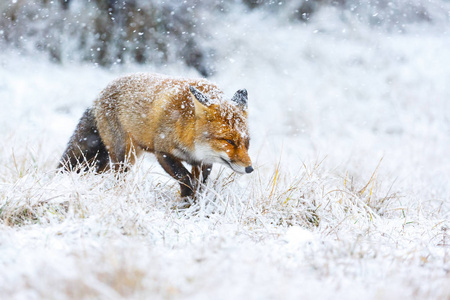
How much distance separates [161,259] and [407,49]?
43.5 ft

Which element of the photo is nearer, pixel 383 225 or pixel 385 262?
pixel 385 262

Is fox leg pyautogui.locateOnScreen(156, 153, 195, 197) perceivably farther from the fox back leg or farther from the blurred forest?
the blurred forest

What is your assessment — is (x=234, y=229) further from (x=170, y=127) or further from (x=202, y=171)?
(x=170, y=127)

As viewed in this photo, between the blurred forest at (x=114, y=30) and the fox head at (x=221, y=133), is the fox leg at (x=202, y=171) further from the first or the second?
the blurred forest at (x=114, y=30)

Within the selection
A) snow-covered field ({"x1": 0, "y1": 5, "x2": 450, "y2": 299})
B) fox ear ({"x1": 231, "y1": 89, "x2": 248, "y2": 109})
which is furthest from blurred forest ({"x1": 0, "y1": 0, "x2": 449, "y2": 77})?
fox ear ({"x1": 231, "y1": 89, "x2": 248, "y2": 109})

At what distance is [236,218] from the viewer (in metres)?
3.40

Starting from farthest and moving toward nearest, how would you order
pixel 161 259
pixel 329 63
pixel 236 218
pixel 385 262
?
1. pixel 329 63
2. pixel 236 218
3. pixel 385 262
4. pixel 161 259

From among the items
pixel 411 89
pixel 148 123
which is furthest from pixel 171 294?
pixel 411 89

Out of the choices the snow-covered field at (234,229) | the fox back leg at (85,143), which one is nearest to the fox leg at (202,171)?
the snow-covered field at (234,229)

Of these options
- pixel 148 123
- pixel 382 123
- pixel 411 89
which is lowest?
pixel 382 123

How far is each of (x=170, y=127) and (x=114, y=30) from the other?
7.36m

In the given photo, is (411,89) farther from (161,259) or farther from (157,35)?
(161,259)

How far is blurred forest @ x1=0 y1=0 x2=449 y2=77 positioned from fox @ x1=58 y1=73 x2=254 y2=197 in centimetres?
615

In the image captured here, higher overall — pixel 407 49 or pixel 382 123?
pixel 407 49
